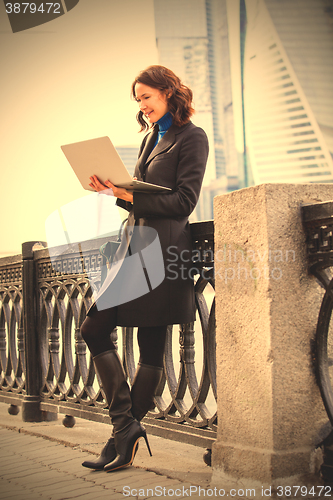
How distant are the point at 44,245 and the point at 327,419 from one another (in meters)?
2.84

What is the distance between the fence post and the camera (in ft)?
13.1

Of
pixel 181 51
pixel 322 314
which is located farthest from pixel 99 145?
pixel 181 51

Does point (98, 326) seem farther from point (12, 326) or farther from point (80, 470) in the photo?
point (12, 326)

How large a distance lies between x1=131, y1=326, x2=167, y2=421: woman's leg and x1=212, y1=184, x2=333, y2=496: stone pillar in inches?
15.7

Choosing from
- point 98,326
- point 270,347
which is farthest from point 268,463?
point 98,326

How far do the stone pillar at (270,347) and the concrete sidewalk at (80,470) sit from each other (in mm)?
298

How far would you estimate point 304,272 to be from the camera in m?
2.10

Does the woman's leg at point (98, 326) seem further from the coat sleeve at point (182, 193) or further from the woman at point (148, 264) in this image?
the coat sleeve at point (182, 193)

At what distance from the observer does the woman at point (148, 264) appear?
236cm

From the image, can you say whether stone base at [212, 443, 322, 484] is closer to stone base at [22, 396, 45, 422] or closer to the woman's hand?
the woman's hand

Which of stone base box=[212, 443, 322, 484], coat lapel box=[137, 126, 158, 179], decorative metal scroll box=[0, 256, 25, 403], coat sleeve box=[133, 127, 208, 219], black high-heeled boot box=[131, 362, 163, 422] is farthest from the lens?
decorative metal scroll box=[0, 256, 25, 403]

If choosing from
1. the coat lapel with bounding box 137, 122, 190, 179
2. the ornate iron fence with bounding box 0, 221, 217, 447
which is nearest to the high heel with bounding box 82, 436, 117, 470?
the ornate iron fence with bounding box 0, 221, 217, 447

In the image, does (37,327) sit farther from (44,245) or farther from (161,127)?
(161,127)

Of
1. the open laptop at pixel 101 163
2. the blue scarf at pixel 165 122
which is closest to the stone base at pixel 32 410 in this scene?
the open laptop at pixel 101 163
